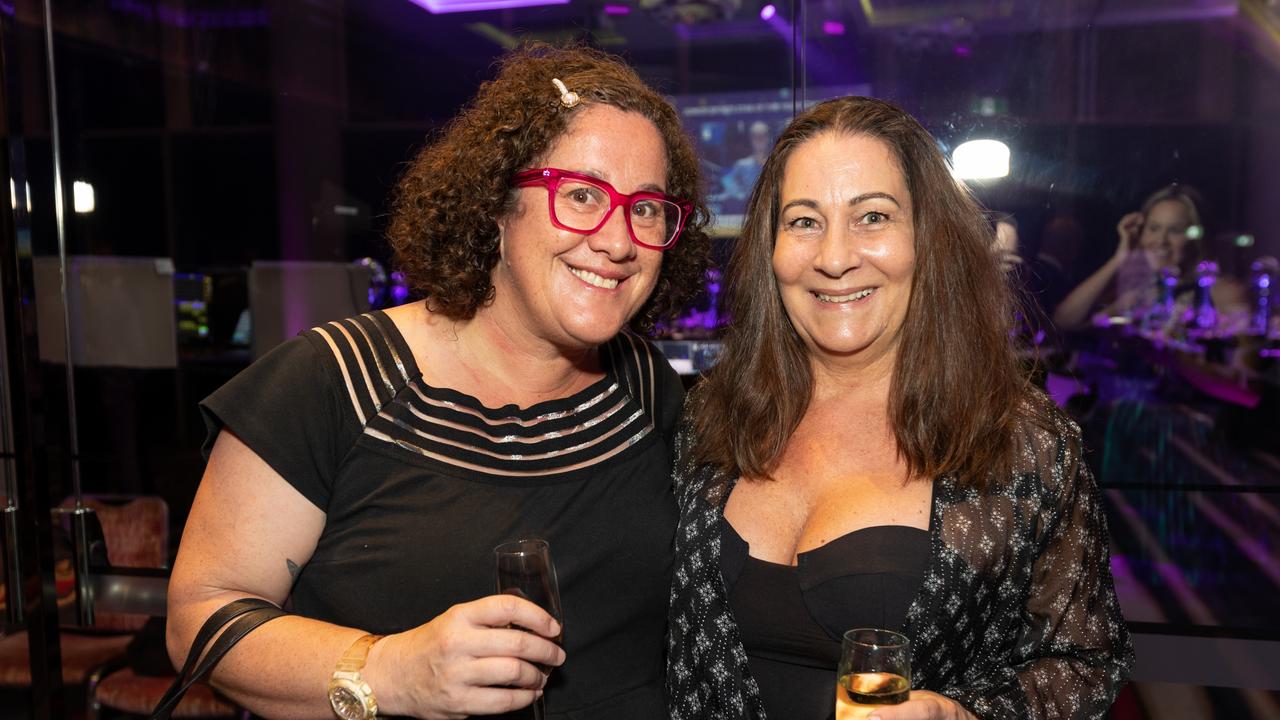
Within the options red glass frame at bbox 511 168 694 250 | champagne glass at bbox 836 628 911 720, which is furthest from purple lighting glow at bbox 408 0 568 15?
champagne glass at bbox 836 628 911 720

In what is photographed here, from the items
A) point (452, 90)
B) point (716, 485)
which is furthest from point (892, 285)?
point (452, 90)

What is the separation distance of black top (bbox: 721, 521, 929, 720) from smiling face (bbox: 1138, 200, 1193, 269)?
2863 mm

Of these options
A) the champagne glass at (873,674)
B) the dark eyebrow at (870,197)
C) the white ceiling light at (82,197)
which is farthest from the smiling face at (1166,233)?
the white ceiling light at (82,197)

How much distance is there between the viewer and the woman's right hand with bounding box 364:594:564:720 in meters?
1.32

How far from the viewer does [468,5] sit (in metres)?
5.35

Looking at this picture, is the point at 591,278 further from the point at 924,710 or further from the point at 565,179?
the point at 924,710

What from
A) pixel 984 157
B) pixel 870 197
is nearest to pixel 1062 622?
pixel 870 197

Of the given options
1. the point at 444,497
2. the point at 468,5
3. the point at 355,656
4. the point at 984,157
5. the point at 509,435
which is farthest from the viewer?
the point at 468,5

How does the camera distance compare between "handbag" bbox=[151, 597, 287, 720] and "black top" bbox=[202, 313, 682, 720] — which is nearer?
"handbag" bbox=[151, 597, 287, 720]

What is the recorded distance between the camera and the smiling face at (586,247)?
1767mm

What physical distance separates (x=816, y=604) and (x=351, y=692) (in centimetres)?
79

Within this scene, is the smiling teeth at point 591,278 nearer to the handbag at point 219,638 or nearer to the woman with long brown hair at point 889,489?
the woman with long brown hair at point 889,489

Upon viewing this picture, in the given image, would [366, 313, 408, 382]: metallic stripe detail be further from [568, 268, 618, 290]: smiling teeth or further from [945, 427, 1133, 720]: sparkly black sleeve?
[945, 427, 1133, 720]: sparkly black sleeve

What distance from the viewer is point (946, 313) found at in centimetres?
185
